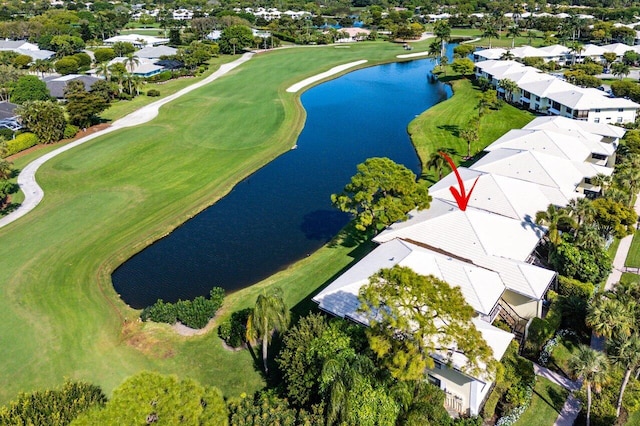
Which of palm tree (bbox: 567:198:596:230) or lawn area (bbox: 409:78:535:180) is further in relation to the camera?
lawn area (bbox: 409:78:535:180)

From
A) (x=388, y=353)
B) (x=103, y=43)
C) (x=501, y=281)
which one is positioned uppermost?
(x=388, y=353)

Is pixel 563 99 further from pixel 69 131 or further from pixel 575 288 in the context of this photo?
pixel 69 131

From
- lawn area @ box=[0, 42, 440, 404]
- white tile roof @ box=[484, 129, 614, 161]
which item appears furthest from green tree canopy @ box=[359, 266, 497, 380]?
white tile roof @ box=[484, 129, 614, 161]

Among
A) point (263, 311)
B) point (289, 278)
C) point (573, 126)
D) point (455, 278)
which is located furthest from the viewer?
point (573, 126)

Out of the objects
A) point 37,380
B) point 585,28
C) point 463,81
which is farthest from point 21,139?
point 585,28

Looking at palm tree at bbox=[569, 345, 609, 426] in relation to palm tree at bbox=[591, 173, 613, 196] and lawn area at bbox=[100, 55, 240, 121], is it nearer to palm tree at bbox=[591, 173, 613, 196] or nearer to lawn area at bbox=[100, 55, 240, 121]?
palm tree at bbox=[591, 173, 613, 196]

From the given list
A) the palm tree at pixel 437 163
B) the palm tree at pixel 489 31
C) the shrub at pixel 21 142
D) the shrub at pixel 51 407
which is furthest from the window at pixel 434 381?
the palm tree at pixel 489 31

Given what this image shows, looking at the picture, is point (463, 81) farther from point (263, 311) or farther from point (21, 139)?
point (263, 311)
